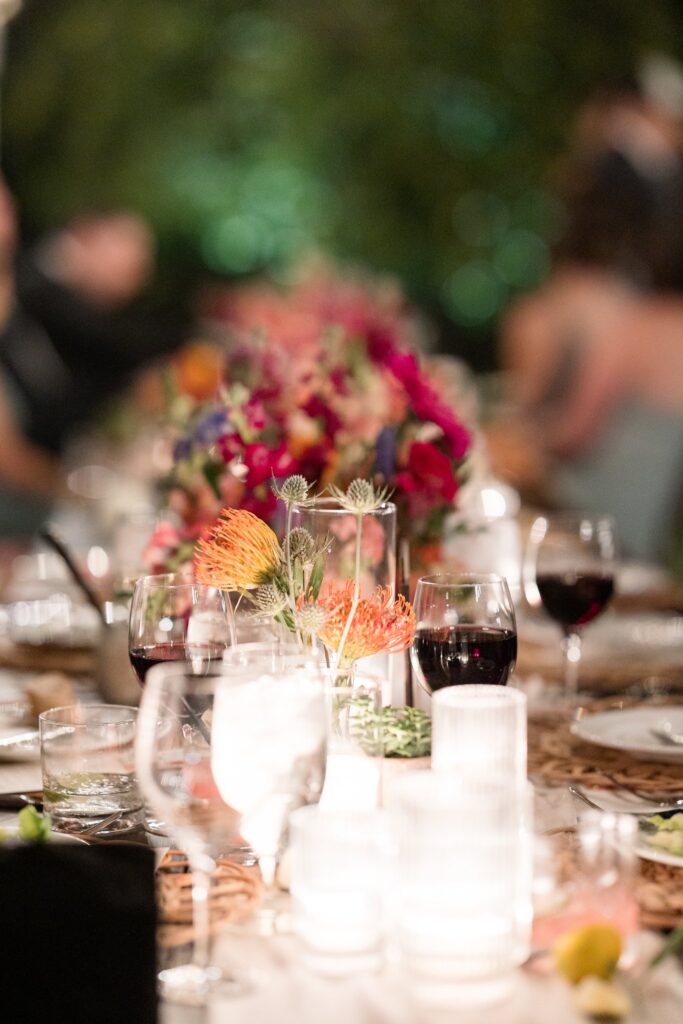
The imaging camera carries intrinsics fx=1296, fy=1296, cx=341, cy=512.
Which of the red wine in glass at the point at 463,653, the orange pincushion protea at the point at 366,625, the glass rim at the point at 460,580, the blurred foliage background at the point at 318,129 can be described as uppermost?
the blurred foliage background at the point at 318,129

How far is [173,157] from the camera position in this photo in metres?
8.64

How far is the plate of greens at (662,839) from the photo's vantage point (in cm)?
92

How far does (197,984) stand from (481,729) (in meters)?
0.25

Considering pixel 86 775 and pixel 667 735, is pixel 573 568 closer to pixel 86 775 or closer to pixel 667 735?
pixel 667 735

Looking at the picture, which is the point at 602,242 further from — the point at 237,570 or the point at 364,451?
the point at 237,570

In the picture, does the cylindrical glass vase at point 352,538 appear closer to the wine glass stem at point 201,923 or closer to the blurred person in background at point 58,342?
the wine glass stem at point 201,923

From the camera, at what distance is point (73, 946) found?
64 centimetres

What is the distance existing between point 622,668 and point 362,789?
925mm

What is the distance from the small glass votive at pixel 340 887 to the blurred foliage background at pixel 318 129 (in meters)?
7.79

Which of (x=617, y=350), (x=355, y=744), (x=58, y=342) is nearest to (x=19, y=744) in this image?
(x=355, y=744)

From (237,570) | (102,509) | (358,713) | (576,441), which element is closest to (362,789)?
(358,713)

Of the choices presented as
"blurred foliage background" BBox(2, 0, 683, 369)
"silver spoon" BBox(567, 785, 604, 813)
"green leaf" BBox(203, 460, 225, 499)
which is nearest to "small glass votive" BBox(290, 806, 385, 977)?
"silver spoon" BBox(567, 785, 604, 813)

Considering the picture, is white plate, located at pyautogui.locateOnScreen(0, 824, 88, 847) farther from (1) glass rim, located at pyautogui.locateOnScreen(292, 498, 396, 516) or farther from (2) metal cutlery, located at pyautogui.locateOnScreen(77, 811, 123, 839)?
(1) glass rim, located at pyautogui.locateOnScreen(292, 498, 396, 516)

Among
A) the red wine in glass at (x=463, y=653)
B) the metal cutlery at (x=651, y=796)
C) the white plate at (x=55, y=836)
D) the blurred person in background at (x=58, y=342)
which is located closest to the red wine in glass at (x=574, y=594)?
the metal cutlery at (x=651, y=796)
